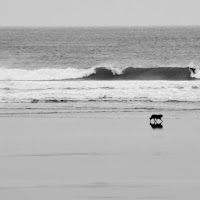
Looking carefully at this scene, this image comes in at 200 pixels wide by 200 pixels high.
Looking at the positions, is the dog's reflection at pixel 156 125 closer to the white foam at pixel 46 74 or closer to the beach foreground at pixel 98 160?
the beach foreground at pixel 98 160

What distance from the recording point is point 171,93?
32.5m

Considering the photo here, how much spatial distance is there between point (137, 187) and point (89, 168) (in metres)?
1.88

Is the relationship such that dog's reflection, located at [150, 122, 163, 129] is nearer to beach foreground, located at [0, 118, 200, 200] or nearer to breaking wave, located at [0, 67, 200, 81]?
beach foreground, located at [0, 118, 200, 200]

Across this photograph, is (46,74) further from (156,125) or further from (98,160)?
(98,160)

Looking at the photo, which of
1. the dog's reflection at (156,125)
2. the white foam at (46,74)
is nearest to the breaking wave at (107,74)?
the white foam at (46,74)

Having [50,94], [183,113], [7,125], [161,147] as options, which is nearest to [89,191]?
[161,147]

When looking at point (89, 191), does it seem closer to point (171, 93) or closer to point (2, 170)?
point (2, 170)

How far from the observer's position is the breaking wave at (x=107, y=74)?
48.3m

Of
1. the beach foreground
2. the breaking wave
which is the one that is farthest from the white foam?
the beach foreground

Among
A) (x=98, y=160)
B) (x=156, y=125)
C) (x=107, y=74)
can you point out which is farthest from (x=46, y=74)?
(x=98, y=160)

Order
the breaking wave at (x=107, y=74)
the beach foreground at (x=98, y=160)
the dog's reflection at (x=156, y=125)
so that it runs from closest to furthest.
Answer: the beach foreground at (x=98, y=160) < the dog's reflection at (x=156, y=125) < the breaking wave at (x=107, y=74)

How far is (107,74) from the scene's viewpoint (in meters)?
50.4

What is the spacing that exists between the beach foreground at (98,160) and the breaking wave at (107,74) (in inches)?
983

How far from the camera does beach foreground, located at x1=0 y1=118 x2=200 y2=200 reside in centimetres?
1457
